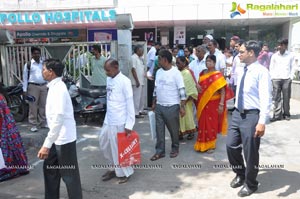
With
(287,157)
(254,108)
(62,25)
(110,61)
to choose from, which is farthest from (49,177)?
(62,25)

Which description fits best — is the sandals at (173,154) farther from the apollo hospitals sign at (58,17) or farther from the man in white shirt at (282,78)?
the apollo hospitals sign at (58,17)

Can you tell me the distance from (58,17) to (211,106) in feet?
40.1

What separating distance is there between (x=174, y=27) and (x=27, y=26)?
7277mm

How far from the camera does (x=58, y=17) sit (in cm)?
1545

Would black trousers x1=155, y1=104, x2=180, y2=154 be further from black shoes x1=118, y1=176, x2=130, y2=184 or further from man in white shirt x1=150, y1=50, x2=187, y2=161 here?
black shoes x1=118, y1=176, x2=130, y2=184

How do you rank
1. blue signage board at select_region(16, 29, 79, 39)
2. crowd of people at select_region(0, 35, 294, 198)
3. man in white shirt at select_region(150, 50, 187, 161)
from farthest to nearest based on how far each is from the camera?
1. blue signage board at select_region(16, 29, 79, 39)
2. man in white shirt at select_region(150, 50, 187, 161)
3. crowd of people at select_region(0, 35, 294, 198)

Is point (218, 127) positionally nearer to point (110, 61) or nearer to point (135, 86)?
point (110, 61)

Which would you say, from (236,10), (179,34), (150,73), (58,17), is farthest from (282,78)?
(58,17)

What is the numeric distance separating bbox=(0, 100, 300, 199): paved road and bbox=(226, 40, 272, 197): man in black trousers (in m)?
0.38

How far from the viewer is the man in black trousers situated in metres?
3.59

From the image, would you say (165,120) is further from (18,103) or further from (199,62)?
(18,103)

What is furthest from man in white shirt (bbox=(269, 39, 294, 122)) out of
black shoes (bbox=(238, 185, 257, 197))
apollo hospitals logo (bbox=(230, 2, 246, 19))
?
apollo hospitals logo (bbox=(230, 2, 246, 19))

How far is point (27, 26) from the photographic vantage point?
54.0ft

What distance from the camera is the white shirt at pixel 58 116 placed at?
313 cm
